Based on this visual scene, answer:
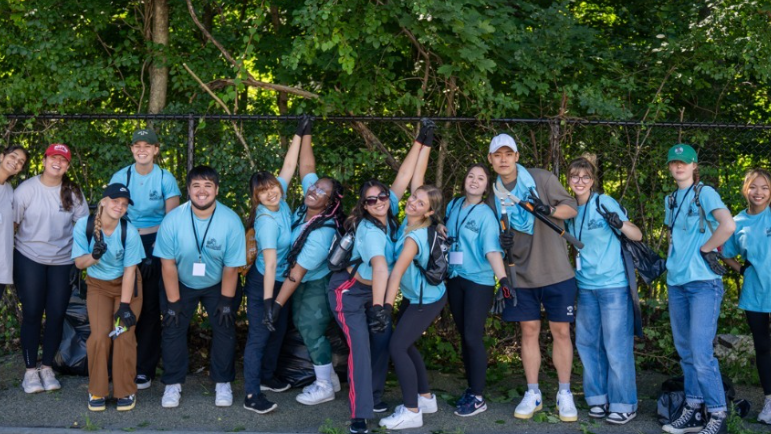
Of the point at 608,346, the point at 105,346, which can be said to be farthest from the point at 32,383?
the point at 608,346

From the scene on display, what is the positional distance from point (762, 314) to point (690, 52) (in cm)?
299

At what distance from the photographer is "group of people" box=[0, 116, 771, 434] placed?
17.6ft

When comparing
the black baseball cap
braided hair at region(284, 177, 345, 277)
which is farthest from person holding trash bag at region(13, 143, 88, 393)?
braided hair at region(284, 177, 345, 277)

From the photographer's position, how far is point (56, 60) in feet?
23.1

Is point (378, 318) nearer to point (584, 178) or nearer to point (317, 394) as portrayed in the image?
point (317, 394)

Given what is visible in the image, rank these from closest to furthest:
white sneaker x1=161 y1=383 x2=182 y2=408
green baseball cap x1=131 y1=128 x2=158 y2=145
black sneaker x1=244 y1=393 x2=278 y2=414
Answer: black sneaker x1=244 y1=393 x2=278 y2=414 < white sneaker x1=161 y1=383 x2=182 y2=408 < green baseball cap x1=131 y1=128 x2=158 y2=145

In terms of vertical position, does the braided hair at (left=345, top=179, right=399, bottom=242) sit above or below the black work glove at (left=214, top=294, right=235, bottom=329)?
above

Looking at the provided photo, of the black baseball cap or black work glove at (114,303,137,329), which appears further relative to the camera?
black work glove at (114,303,137,329)

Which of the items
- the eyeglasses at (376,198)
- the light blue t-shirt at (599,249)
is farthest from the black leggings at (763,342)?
the eyeglasses at (376,198)

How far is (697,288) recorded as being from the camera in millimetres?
5289

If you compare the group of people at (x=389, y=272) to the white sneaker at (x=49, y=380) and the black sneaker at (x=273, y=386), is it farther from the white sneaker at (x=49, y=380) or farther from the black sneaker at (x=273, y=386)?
the black sneaker at (x=273, y=386)

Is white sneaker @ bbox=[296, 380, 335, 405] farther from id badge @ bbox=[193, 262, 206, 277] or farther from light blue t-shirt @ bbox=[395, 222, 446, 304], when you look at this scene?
id badge @ bbox=[193, 262, 206, 277]

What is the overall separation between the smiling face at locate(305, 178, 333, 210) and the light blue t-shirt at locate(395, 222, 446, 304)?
2.22 feet

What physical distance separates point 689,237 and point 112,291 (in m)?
4.11
